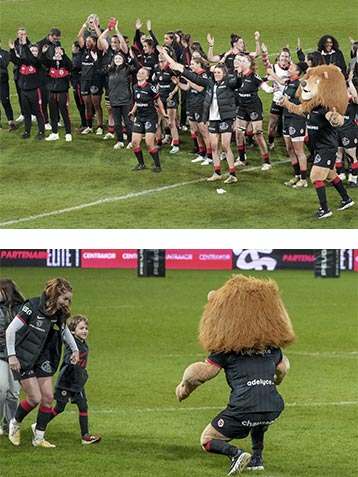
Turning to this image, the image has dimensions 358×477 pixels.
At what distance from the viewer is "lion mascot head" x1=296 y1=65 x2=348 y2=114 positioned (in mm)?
11727

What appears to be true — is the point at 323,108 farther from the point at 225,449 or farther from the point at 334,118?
the point at 225,449

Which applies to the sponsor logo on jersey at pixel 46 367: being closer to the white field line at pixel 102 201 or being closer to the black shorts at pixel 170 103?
the white field line at pixel 102 201

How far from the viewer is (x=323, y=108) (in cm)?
1189

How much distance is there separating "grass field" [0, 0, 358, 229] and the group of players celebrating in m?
0.28

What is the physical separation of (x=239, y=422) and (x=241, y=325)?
2.47 ft

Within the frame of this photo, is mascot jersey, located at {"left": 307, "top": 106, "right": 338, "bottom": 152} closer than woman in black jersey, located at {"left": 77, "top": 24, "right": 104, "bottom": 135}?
Yes

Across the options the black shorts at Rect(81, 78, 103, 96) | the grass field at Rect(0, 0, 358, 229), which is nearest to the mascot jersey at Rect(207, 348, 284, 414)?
the grass field at Rect(0, 0, 358, 229)

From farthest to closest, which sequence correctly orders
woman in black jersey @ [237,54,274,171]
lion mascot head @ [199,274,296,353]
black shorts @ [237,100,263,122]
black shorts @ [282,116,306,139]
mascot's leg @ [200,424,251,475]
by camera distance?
black shorts @ [237,100,263,122], woman in black jersey @ [237,54,274,171], black shorts @ [282,116,306,139], lion mascot head @ [199,274,296,353], mascot's leg @ [200,424,251,475]

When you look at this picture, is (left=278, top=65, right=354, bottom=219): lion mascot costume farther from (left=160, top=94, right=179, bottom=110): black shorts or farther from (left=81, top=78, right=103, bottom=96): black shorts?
(left=81, top=78, right=103, bottom=96): black shorts

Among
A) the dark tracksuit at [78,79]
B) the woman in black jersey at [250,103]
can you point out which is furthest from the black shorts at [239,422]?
the dark tracksuit at [78,79]

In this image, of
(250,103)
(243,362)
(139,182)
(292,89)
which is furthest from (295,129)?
(243,362)

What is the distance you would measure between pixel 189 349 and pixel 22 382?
795 cm

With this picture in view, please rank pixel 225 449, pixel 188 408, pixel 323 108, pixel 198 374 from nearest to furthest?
1. pixel 225 449
2. pixel 198 374
3. pixel 188 408
4. pixel 323 108

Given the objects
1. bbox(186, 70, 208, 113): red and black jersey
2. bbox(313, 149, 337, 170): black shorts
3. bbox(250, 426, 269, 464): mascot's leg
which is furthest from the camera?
bbox(186, 70, 208, 113): red and black jersey
